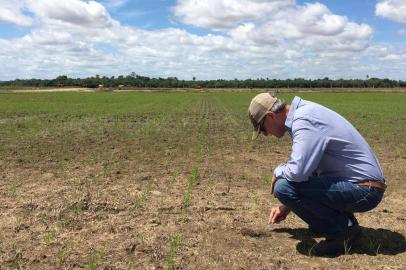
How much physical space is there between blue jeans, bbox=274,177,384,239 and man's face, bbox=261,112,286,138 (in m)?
0.54

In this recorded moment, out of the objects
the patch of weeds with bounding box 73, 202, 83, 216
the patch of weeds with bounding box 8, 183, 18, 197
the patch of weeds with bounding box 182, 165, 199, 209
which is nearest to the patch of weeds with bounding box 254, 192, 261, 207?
the patch of weeds with bounding box 182, 165, 199, 209

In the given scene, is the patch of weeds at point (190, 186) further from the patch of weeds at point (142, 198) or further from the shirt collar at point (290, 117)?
the shirt collar at point (290, 117)

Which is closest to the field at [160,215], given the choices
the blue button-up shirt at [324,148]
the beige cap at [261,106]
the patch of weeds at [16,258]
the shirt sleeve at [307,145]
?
the patch of weeds at [16,258]

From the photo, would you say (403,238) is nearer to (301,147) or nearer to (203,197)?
(301,147)

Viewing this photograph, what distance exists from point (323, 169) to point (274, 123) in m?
0.70

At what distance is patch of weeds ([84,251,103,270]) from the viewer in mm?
4133

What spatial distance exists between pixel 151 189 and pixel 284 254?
10.0ft

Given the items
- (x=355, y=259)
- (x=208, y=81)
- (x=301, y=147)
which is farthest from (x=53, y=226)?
(x=208, y=81)

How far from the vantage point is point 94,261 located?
428 centimetres

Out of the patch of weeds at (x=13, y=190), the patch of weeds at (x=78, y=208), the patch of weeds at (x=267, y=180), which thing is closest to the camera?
the patch of weeds at (x=78, y=208)

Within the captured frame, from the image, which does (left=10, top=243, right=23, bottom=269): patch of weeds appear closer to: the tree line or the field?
the field

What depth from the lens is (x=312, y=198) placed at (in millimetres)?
4535

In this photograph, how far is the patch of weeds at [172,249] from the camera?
4.23 m

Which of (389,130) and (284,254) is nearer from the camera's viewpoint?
(284,254)
